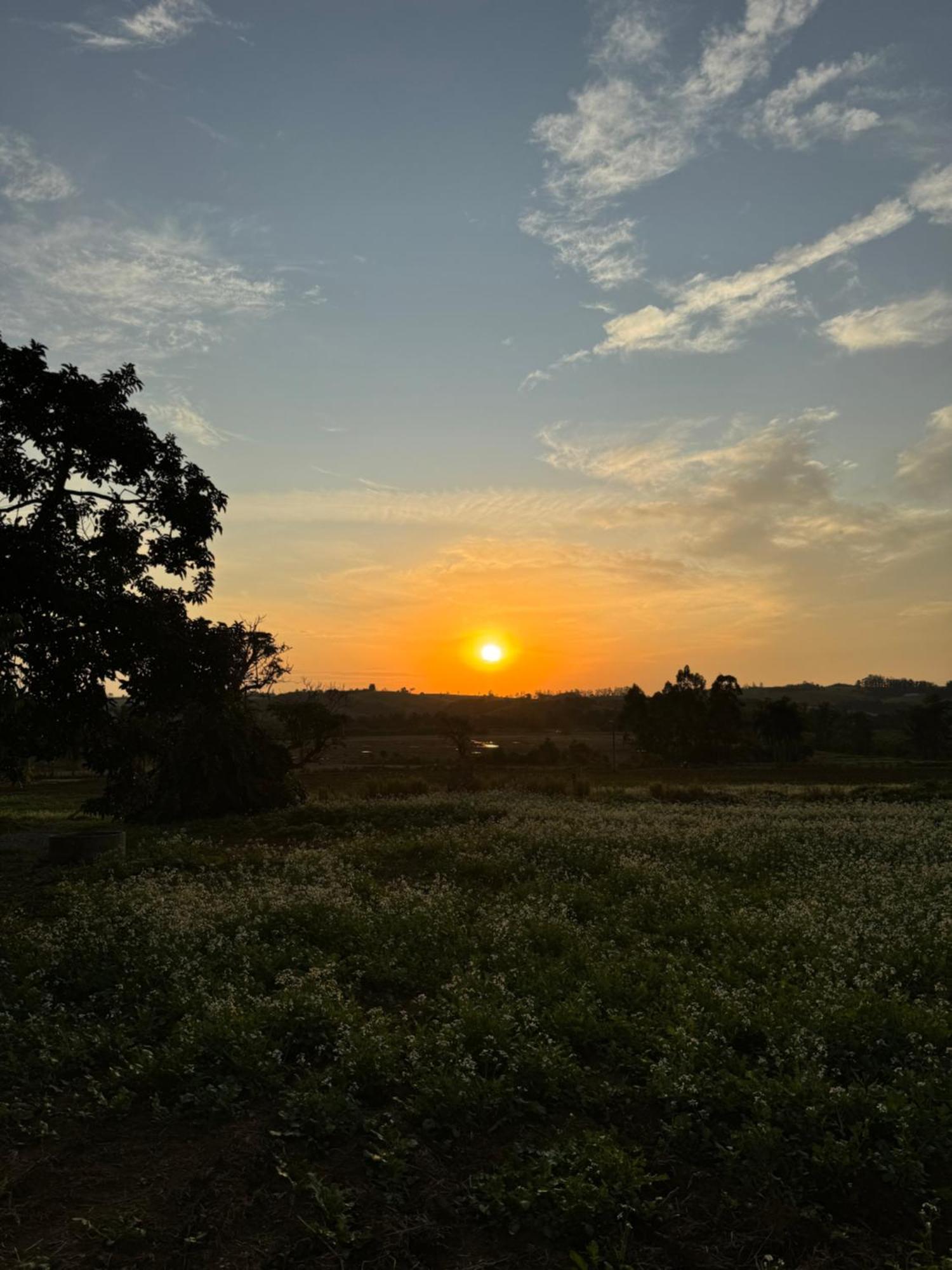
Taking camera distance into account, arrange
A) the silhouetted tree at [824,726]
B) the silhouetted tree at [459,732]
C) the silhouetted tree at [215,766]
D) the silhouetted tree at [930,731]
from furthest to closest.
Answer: the silhouetted tree at [824,726], the silhouetted tree at [930,731], the silhouetted tree at [459,732], the silhouetted tree at [215,766]

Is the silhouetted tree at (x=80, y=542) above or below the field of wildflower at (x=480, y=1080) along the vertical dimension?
above

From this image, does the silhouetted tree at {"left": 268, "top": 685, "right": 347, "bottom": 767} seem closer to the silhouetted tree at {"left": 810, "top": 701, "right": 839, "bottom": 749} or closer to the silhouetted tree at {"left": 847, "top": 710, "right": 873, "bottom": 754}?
the silhouetted tree at {"left": 847, "top": 710, "right": 873, "bottom": 754}

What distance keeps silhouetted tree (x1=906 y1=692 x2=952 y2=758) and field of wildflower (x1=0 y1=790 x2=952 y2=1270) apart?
313 ft

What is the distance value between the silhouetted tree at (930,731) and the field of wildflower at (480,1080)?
95357 mm

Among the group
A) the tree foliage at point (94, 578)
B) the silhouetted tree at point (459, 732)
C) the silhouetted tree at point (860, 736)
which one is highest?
the tree foliage at point (94, 578)

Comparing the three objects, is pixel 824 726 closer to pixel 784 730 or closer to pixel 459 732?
A: pixel 784 730

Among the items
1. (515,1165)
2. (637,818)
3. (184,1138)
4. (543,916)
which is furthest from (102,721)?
(637,818)

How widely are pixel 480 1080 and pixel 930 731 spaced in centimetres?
10524

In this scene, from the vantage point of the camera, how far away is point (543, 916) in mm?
12539

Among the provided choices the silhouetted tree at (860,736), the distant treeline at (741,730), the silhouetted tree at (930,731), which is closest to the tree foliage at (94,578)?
the distant treeline at (741,730)

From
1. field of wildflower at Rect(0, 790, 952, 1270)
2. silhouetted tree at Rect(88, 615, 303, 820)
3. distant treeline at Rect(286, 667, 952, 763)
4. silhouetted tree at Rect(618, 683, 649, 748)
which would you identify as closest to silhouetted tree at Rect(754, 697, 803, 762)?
distant treeline at Rect(286, 667, 952, 763)

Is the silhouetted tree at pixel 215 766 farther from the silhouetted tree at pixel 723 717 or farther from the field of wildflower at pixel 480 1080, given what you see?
the silhouetted tree at pixel 723 717

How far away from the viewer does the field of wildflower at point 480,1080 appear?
17.7ft

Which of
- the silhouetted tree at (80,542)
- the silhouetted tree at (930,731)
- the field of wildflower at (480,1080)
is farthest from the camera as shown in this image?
the silhouetted tree at (930,731)
